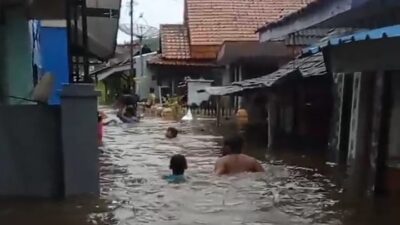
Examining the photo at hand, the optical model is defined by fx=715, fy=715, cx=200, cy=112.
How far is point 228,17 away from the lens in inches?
1474

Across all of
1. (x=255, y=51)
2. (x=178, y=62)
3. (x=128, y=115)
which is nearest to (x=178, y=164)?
(x=255, y=51)

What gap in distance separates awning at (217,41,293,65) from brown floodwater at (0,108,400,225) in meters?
9.88

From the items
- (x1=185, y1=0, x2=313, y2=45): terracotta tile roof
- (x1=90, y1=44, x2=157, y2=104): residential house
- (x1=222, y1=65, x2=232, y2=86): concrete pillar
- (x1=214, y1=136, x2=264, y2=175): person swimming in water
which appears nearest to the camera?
(x1=214, y1=136, x2=264, y2=175): person swimming in water

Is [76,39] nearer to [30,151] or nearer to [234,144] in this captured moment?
[30,151]

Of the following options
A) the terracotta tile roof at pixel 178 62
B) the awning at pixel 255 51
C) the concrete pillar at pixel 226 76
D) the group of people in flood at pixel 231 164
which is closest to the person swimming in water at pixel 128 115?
the awning at pixel 255 51

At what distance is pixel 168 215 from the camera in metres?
8.81

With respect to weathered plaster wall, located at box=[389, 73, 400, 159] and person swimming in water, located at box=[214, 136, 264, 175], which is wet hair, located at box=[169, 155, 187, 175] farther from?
weathered plaster wall, located at box=[389, 73, 400, 159]

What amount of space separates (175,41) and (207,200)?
2942 centimetres

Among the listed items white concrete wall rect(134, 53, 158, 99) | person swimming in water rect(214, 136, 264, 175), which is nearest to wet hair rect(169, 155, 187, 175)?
person swimming in water rect(214, 136, 264, 175)

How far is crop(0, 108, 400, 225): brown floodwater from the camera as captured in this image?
8.39 m

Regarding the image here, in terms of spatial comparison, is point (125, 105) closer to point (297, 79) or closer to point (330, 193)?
point (297, 79)

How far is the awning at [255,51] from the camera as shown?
82.9 feet

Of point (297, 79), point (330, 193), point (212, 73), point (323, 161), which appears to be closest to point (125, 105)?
point (212, 73)

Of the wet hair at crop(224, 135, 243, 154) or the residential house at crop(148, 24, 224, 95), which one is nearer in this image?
the wet hair at crop(224, 135, 243, 154)
